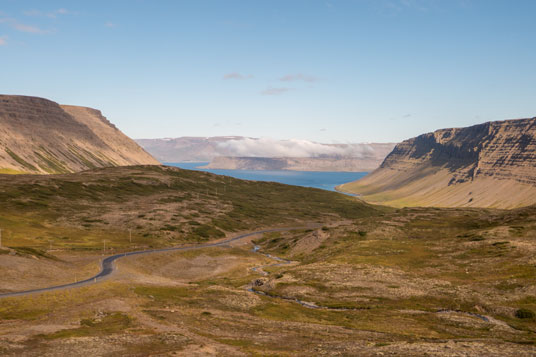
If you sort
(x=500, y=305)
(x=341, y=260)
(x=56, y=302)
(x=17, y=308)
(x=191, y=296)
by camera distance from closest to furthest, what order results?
(x=17, y=308) < (x=56, y=302) < (x=500, y=305) < (x=191, y=296) < (x=341, y=260)

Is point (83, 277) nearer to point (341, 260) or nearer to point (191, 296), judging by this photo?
point (191, 296)

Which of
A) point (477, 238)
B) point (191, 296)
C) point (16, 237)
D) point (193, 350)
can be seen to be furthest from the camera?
point (16, 237)

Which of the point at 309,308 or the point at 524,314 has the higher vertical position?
the point at 524,314

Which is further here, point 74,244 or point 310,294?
point 74,244

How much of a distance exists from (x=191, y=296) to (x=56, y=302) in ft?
91.6

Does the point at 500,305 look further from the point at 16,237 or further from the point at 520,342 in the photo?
the point at 16,237

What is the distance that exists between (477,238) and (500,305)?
253ft

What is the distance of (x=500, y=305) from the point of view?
9306 centimetres

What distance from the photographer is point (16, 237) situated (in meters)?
176

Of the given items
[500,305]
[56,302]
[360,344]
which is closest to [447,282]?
[500,305]

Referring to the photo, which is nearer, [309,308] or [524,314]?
[524,314]

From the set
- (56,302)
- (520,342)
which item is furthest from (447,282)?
(56,302)

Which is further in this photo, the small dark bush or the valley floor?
the small dark bush

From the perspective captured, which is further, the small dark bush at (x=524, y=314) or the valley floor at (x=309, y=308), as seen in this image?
the small dark bush at (x=524, y=314)
